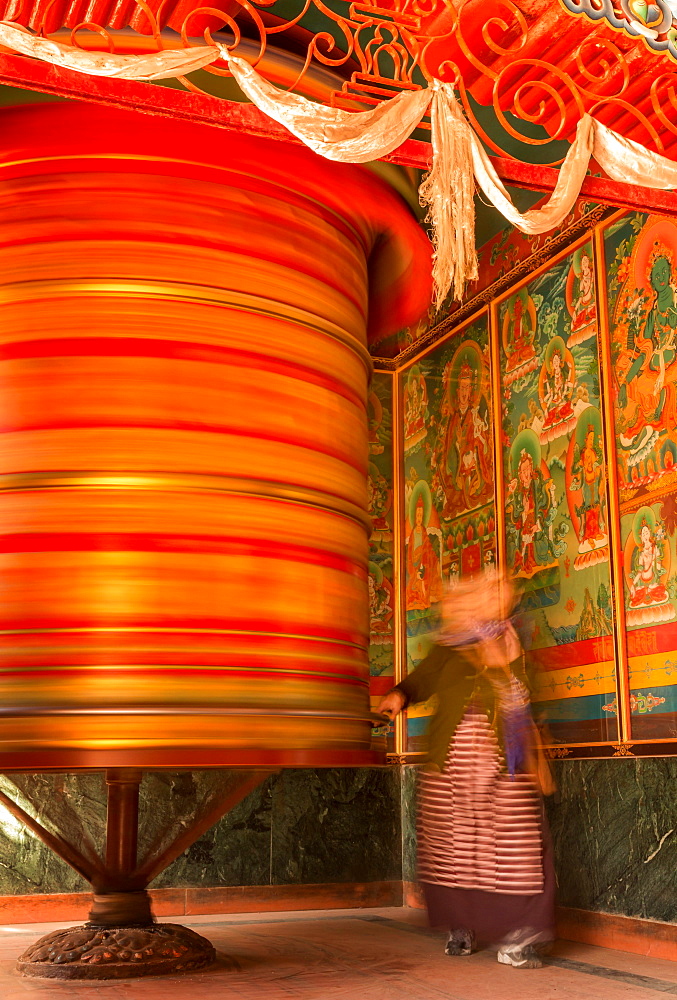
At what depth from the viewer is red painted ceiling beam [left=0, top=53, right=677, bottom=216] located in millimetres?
2848

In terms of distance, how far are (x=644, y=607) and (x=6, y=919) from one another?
10.8 ft

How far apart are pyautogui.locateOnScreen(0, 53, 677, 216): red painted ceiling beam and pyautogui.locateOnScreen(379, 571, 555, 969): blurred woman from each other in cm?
166

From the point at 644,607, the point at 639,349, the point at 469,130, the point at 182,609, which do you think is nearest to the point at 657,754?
the point at 644,607

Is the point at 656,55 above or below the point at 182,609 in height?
above

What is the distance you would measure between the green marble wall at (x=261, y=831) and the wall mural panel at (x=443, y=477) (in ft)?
1.59

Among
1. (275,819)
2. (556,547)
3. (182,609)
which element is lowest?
(275,819)

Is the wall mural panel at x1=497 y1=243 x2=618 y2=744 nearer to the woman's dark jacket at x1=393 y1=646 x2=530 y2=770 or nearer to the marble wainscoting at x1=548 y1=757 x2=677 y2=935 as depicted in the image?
the marble wainscoting at x1=548 y1=757 x2=677 y2=935

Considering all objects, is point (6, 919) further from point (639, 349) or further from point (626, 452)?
point (639, 349)

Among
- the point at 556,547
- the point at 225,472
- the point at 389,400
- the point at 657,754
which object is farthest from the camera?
the point at 389,400

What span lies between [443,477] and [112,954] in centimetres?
332

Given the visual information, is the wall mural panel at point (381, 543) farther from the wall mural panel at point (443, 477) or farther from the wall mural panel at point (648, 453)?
the wall mural panel at point (648, 453)

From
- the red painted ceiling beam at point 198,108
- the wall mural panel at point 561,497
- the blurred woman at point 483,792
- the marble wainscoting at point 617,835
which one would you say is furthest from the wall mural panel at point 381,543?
the red painted ceiling beam at point 198,108

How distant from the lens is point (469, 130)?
129 inches

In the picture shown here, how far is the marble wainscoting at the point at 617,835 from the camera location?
4.17m
